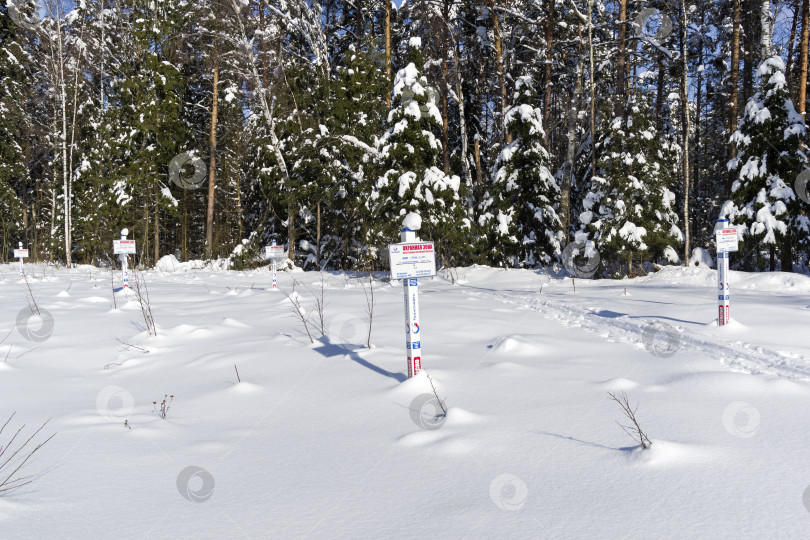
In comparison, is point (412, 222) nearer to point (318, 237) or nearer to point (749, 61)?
point (318, 237)

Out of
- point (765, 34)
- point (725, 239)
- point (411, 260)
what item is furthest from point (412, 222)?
point (765, 34)

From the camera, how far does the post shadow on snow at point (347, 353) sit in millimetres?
5414

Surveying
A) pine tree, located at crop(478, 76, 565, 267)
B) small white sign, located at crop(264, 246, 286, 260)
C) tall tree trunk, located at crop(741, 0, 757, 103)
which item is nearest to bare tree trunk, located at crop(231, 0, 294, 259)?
small white sign, located at crop(264, 246, 286, 260)

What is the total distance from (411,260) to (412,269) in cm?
9

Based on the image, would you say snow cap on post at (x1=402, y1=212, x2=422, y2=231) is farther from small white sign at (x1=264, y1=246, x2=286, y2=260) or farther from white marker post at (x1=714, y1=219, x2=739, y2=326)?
small white sign at (x1=264, y1=246, x2=286, y2=260)

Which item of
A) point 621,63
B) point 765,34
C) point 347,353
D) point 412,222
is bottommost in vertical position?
point 347,353

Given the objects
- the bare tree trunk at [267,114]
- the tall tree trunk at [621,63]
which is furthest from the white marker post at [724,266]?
the bare tree trunk at [267,114]

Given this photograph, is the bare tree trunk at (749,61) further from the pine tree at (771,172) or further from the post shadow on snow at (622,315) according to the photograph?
the post shadow on snow at (622,315)

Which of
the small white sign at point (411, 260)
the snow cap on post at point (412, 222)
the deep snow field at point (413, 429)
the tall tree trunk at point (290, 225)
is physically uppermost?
the tall tree trunk at point (290, 225)

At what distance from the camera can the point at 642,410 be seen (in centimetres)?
414

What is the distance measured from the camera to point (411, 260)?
4879mm

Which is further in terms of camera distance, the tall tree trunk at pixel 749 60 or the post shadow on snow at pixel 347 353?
the tall tree trunk at pixel 749 60

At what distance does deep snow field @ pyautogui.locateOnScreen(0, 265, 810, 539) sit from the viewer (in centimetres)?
273

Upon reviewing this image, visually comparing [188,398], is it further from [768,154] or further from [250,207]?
[250,207]
